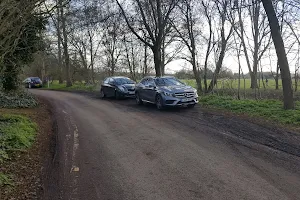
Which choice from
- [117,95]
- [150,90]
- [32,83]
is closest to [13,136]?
[150,90]

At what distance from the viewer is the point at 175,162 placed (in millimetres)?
6109

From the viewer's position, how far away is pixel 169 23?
25.9 meters

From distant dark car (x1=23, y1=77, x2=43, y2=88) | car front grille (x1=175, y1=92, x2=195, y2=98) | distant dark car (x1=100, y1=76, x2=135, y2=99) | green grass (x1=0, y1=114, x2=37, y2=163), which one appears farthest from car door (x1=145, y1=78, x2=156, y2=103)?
distant dark car (x1=23, y1=77, x2=43, y2=88)

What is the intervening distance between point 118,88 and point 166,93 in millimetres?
6848

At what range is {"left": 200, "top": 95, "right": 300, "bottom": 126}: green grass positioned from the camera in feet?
33.5

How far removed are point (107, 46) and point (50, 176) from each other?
107 feet

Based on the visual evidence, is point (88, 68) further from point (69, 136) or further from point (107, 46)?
point (69, 136)

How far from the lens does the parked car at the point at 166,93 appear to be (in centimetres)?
1370

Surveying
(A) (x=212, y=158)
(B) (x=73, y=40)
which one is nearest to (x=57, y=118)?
(A) (x=212, y=158)

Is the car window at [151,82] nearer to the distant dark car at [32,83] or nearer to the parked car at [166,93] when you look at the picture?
the parked car at [166,93]

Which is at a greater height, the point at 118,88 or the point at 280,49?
the point at 280,49

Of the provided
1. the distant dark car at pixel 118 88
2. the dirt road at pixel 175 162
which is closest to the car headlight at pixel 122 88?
the distant dark car at pixel 118 88

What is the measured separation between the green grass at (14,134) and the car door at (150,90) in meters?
6.70

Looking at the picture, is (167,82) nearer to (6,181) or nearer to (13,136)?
(13,136)
